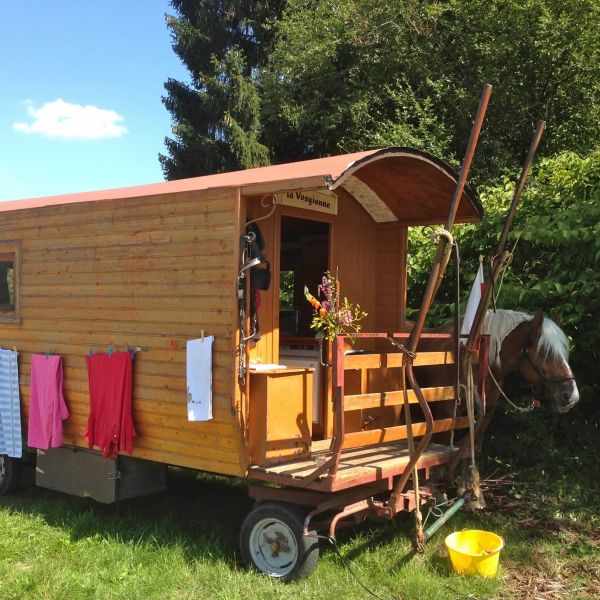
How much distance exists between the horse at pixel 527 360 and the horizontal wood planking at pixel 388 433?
202 mm

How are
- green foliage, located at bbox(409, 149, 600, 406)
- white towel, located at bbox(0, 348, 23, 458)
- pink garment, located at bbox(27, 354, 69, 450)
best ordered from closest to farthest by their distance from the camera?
pink garment, located at bbox(27, 354, 69, 450)
green foliage, located at bbox(409, 149, 600, 406)
white towel, located at bbox(0, 348, 23, 458)

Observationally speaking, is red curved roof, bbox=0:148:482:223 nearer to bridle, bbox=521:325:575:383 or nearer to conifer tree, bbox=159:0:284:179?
bridle, bbox=521:325:575:383

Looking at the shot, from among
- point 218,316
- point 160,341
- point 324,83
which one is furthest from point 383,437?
point 324,83

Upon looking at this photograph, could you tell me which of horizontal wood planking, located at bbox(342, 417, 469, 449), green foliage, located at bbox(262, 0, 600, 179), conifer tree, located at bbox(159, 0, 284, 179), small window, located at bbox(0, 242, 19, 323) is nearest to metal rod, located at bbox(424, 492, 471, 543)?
horizontal wood planking, located at bbox(342, 417, 469, 449)

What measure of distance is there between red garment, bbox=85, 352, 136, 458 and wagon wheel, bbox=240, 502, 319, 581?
145 centimetres

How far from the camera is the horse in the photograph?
18.0 feet

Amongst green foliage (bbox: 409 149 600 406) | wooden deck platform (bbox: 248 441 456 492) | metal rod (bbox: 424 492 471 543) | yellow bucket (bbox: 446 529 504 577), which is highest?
green foliage (bbox: 409 149 600 406)

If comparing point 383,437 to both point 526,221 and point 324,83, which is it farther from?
point 324,83

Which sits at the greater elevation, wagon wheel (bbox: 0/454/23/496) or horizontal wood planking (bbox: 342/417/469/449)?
Answer: horizontal wood planking (bbox: 342/417/469/449)

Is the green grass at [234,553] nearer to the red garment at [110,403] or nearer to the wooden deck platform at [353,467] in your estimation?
the wooden deck platform at [353,467]

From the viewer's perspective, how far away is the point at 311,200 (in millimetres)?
6059

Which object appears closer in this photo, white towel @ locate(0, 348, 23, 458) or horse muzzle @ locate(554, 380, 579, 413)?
horse muzzle @ locate(554, 380, 579, 413)

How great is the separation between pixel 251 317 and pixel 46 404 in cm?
260

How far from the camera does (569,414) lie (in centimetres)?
734
